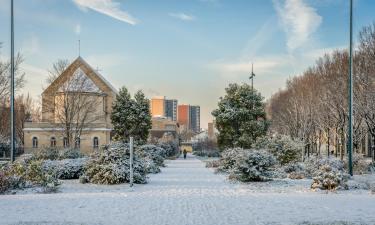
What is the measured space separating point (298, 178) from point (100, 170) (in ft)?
34.2

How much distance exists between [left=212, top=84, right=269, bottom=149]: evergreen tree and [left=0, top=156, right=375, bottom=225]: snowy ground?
19332 millimetres

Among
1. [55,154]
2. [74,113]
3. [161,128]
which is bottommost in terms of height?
[55,154]

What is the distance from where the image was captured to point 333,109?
4303 cm

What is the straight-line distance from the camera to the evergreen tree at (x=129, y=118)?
56250 millimetres

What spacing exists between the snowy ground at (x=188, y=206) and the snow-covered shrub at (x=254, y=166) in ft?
9.21

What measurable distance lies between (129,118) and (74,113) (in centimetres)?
1070

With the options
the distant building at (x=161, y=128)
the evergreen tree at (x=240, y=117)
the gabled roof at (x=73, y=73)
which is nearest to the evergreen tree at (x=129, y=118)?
the gabled roof at (x=73, y=73)

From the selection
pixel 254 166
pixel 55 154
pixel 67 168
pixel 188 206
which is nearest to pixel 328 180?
pixel 254 166

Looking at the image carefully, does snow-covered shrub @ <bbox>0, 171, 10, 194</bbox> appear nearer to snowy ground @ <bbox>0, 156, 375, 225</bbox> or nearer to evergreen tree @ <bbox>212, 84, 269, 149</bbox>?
snowy ground @ <bbox>0, 156, 375, 225</bbox>

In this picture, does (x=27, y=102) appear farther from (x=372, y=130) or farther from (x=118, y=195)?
(x=118, y=195)

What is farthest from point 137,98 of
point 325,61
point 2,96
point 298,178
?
point 298,178

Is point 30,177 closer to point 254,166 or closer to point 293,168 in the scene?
point 254,166

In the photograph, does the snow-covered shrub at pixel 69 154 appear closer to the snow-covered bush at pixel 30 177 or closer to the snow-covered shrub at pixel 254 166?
the snow-covered bush at pixel 30 177

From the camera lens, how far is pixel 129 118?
55.8m
